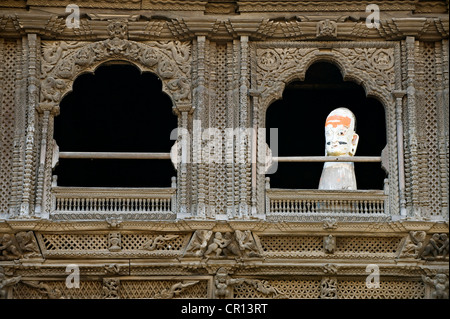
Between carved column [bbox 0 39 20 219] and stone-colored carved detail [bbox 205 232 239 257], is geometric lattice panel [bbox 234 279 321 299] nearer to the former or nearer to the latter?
stone-colored carved detail [bbox 205 232 239 257]

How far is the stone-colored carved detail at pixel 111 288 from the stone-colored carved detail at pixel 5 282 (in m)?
1.18

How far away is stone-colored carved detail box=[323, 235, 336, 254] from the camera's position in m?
17.2

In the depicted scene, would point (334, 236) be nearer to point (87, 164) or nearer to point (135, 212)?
point (135, 212)

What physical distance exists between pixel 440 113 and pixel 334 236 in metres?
2.41

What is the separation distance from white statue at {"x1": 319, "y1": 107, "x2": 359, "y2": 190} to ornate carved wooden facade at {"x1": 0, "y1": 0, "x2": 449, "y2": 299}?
443 millimetres

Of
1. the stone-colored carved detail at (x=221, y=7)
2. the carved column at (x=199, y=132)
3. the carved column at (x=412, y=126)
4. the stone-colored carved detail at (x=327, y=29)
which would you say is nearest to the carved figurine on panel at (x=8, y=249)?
the carved column at (x=199, y=132)

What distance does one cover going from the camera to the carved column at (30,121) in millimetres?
17281

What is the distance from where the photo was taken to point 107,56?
1805 centimetres

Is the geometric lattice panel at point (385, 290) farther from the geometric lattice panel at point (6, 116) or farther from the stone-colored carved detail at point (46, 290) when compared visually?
the geometric lattice panel at point (6, 116)

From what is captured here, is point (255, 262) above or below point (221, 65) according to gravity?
below

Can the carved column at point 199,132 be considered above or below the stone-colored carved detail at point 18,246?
above

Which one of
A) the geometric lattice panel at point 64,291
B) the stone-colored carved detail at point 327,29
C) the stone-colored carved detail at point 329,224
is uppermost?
the stone-colored carved detail at point 327,29

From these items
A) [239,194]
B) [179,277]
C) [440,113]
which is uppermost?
[440,113]

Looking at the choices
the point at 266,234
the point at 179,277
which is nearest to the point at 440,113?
the point at 266,234
